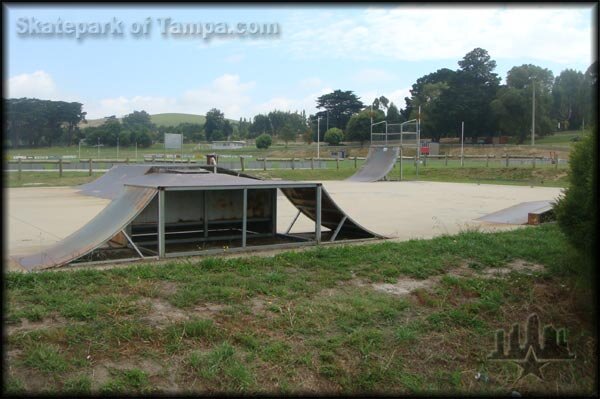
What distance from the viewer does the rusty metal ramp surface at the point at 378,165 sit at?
29375 mm

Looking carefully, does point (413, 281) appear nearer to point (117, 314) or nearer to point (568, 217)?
point (568, 217)

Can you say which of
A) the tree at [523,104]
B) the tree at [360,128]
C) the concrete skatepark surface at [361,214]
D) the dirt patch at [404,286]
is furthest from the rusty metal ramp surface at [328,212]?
the tree at [360,128]

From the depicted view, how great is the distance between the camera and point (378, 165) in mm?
30938

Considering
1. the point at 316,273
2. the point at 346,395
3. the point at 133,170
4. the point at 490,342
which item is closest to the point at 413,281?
the point at 316,273

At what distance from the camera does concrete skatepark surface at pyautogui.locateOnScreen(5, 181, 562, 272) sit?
943 centimetres

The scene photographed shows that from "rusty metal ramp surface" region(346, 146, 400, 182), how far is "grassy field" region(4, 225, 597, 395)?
23.0m

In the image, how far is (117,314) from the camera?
14.3 feet

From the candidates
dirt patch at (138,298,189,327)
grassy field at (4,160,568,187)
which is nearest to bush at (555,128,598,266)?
dirt patch at (138,298,189,327)

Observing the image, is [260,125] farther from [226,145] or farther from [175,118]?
[175,118]

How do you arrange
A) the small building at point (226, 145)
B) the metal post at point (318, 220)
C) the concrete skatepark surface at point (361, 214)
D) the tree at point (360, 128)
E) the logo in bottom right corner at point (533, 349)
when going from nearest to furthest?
the logo in bottom right corner at point (533, 349) < the metal post at point (318, 220) < the concrete skatepark surface at point (361, 214) < the tree at point (360, 128) < the small building at point (226, 145)

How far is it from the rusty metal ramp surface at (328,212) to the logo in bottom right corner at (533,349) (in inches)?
165

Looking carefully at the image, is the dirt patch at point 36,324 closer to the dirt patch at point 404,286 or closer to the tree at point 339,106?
the dirt patch at point 404,286

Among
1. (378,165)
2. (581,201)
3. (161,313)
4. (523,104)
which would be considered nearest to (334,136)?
(523,104)

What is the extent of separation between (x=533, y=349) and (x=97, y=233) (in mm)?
4890
